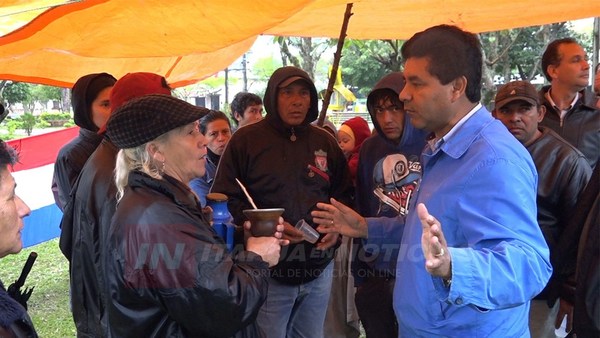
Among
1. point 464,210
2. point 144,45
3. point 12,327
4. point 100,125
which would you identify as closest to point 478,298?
point 464,210

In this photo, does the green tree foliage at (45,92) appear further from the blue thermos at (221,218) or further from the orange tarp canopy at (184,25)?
the blue thermos at (221,218)

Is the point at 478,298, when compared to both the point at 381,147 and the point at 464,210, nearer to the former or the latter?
the point at 464,210

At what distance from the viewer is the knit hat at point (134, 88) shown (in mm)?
2768

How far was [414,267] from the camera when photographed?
78.0 inches

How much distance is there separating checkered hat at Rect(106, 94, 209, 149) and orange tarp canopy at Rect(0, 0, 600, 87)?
3.15 ft

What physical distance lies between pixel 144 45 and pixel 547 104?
301 centimetres

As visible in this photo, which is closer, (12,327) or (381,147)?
(12,327)

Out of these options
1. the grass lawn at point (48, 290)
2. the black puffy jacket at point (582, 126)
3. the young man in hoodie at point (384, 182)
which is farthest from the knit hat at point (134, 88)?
the grass lawn at point (48, 290)

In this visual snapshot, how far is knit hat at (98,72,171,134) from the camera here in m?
2.77

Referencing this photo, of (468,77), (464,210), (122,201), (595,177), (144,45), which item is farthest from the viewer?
(144,45)

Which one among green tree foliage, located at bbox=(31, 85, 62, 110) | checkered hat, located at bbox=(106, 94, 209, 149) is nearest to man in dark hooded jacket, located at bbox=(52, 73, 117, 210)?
checkered hat, located at bbox=(106, 94, 209, 149)

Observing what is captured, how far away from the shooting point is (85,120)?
148 inches

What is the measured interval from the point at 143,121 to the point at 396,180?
1648 millimetres

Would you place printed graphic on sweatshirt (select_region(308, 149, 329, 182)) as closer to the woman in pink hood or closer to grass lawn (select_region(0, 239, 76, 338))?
the woman in pink hood
